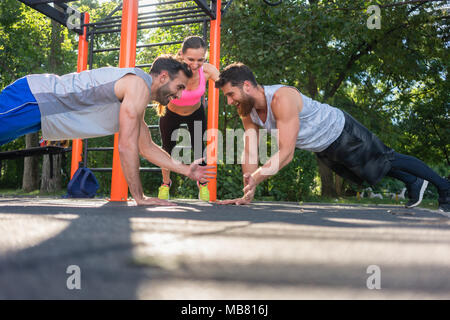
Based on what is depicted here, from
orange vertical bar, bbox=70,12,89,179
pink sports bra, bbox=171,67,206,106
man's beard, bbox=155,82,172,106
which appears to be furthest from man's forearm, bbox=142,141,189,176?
orange vertical bar, bbox=70,12,89,179

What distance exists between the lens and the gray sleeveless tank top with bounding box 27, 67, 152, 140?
208cm

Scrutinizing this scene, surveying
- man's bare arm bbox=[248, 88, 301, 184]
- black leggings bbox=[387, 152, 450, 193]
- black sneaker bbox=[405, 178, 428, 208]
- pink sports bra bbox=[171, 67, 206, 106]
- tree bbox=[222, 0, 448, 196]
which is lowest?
black sneaker bbox=[405, 178, 428, 208]

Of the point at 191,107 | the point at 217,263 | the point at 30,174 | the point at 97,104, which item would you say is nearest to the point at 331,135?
the point at 191,107

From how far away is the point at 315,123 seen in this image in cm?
246

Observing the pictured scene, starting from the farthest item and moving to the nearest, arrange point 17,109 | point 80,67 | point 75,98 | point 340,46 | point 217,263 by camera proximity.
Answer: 1. point 340,46
2. point 80,67
3. point 75,98
4. point 17,109
5. point 217,263

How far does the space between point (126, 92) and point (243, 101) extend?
826 mm

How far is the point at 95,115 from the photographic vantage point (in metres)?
2.25

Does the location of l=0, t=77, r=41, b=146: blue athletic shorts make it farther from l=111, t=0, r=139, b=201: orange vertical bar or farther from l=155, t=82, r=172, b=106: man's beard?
l=111, t=0, r=139, b=201: orange vertical bar

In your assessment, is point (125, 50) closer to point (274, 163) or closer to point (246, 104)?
point (246, 104)

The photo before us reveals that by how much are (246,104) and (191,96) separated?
0.79 metres

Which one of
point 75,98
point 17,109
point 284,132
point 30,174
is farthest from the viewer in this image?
point 30,174

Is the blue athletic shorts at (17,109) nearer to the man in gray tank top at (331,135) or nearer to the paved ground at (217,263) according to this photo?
the man in gray tank top at (331,135)

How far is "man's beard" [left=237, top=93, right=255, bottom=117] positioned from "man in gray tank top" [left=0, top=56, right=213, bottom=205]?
1.41 ft

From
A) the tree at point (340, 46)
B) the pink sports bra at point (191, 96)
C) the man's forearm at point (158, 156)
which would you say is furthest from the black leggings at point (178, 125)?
the tree at point (340, 46)
